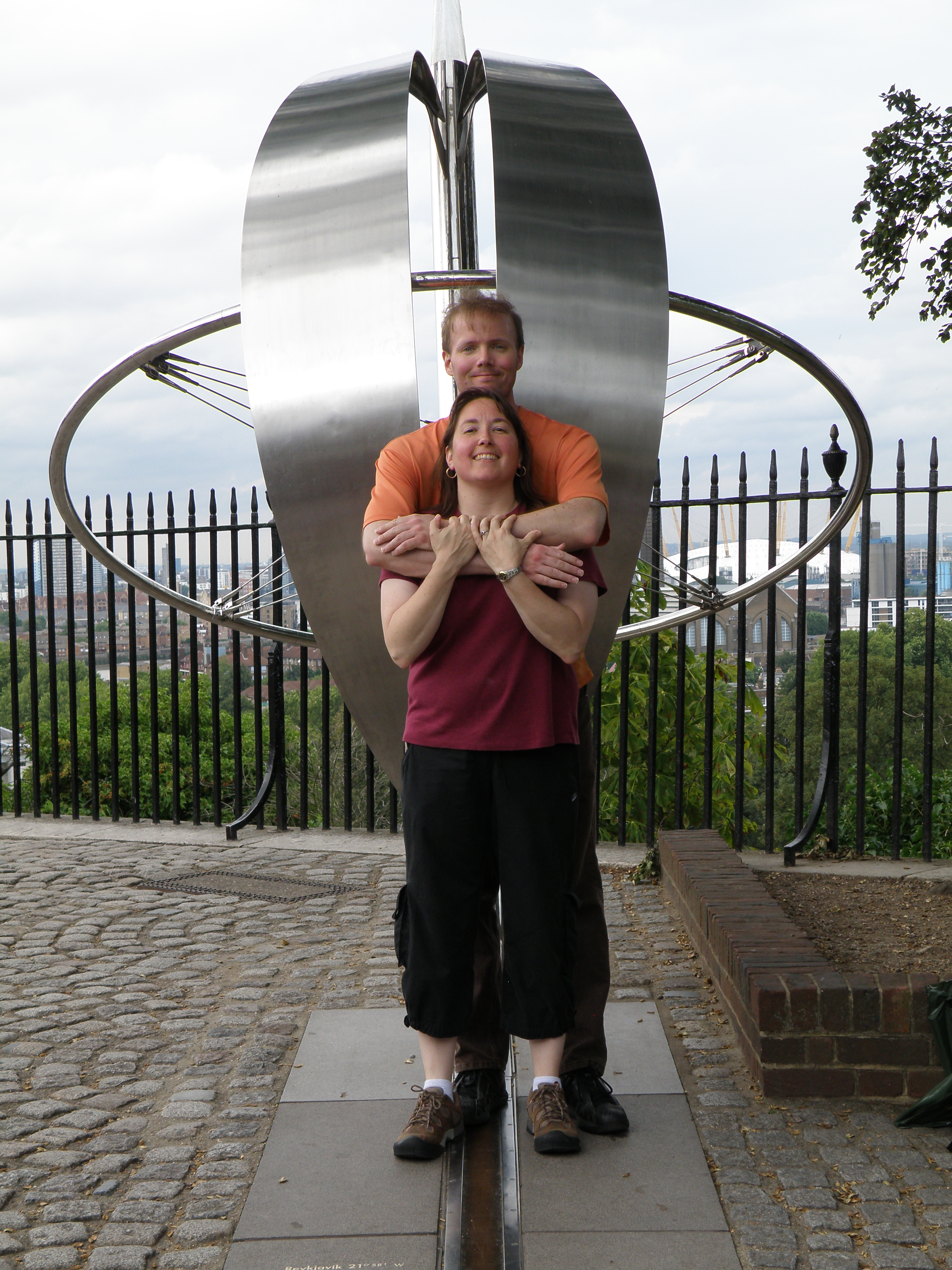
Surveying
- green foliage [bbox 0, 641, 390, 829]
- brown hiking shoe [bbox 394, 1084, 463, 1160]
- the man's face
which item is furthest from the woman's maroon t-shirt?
green foliage [bbox 0, 641, 390, 829]

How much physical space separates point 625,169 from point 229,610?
231cm

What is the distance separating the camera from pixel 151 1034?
3799 millimetres

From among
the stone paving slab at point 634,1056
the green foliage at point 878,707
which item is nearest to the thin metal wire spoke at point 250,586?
the stone paving slab at point 634,1056

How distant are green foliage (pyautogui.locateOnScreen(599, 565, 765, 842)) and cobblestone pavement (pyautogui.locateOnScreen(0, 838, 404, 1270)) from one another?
6.84 ft

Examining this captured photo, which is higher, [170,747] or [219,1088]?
[219,1088]

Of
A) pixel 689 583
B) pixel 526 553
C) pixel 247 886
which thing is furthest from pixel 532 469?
pixel 247 886

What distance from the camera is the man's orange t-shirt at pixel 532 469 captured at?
109 inches

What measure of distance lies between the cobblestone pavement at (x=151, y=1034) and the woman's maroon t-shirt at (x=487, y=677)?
124cm

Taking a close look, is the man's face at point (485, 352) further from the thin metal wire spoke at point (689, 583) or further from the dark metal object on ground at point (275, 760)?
the dark metal object on ground at point (275, 760)

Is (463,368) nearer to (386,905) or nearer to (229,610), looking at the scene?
(229,610)

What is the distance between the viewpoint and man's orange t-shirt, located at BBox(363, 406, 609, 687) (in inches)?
109

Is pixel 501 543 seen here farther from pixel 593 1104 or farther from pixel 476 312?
pixel 593 1104

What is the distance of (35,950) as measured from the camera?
15.8ft

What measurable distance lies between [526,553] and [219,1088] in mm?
1892
